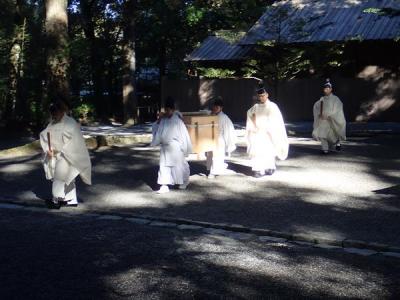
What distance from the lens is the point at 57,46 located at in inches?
629

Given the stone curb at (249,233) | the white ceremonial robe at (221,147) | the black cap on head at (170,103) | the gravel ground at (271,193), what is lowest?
the stone curb at (249,233)

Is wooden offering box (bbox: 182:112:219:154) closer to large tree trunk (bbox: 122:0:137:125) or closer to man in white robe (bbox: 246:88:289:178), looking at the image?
man in white robe (bbox: 246:88:289:178)

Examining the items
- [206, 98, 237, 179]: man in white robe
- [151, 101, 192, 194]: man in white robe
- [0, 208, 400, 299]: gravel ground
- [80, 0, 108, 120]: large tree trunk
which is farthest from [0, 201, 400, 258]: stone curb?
[80, 0, 108, 120]: large tree trunk

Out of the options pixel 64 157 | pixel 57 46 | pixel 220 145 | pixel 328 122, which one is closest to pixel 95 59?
pixel 57 46

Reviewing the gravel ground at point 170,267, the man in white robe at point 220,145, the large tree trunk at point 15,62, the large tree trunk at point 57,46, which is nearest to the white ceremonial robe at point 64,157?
the gravel ground at point 170,267

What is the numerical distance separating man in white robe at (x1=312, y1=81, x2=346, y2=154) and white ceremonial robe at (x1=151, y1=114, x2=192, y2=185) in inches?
219

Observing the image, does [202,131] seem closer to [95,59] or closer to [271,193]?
[271,193]

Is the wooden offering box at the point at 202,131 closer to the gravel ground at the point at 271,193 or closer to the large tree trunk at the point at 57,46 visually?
the gravel ground at the point at 271,193

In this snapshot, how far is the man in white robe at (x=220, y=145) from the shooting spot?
38.0 feet

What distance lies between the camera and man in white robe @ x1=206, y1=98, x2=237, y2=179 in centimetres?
1158

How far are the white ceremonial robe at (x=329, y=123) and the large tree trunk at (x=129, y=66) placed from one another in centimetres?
1213

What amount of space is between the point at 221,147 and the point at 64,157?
3.52 m

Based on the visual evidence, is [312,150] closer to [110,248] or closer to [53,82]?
[53,82]

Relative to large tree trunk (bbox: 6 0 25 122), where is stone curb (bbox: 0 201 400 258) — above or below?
below
